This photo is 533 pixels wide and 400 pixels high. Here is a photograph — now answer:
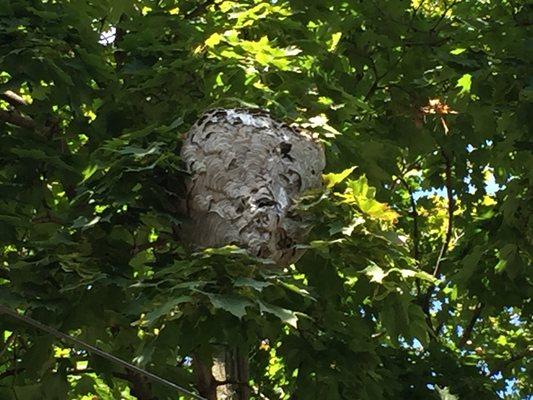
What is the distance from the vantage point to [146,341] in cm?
382

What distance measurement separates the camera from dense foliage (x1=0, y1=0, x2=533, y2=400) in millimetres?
4062

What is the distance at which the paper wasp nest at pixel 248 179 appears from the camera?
3.94 m

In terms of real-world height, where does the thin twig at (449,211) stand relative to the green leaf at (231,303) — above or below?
below

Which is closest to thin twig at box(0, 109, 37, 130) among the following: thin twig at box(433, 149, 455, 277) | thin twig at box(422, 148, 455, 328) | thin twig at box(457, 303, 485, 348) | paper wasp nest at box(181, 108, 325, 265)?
paper wasp nest at box(181, 108, 325, 265)

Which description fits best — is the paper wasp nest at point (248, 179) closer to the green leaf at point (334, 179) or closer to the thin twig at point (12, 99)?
the green leaf at point (334, 179)

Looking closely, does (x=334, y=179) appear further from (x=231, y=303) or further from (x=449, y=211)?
(x=449, y=211)

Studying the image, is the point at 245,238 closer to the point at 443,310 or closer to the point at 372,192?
the point at 372,192

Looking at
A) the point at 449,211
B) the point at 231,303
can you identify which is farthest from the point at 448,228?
the point at 231,303

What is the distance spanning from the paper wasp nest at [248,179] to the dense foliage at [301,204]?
10cm

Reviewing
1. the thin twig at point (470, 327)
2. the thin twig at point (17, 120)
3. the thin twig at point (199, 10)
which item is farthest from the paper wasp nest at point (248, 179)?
the thin twig at point (470, 327)

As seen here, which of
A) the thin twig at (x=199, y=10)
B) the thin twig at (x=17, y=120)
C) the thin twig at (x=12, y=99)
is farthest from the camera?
the thin twig at (x=199, y=10)

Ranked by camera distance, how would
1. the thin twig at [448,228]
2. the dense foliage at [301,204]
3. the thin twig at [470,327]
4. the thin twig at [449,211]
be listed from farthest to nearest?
the thin twig at [470,327] → the thin twig at [449,211] → the thin twig at [448,228] → the dense foliage at [301,204]

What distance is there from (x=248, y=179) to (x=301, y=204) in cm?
24

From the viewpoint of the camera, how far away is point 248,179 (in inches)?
161
